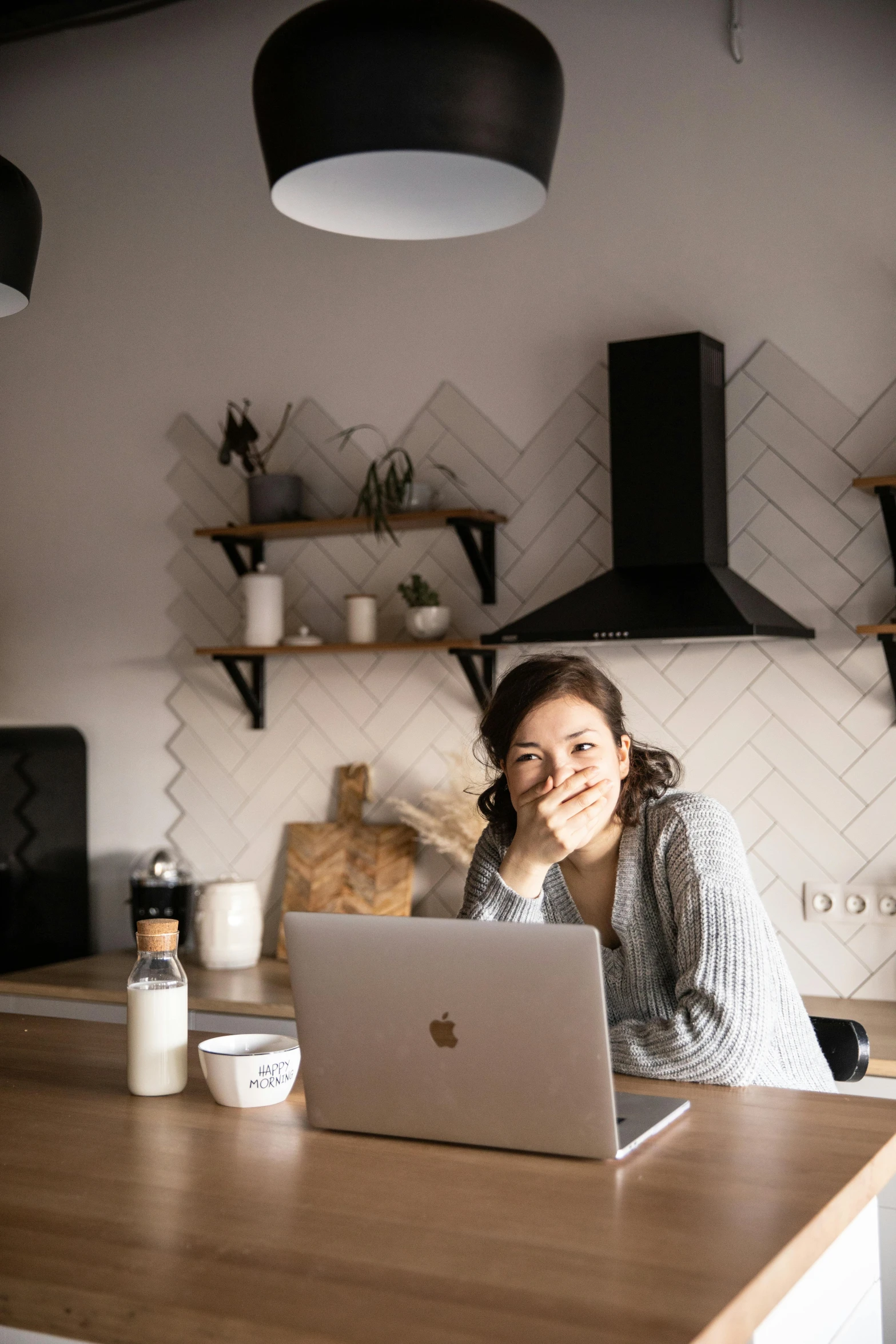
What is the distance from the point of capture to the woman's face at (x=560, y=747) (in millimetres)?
1952

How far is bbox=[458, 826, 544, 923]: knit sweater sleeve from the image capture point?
76.4 inches

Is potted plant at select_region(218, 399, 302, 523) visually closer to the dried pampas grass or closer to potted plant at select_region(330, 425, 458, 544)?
potted plant at select_region(330, 425, 458, 544)

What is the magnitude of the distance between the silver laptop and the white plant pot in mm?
1850

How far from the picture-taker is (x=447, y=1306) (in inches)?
37.4

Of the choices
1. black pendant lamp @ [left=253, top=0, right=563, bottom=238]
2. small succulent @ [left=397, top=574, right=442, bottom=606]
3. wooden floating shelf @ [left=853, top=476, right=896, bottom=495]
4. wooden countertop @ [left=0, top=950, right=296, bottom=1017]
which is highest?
black pendant lamp @ [left=253, top=0, right=563, bottom=238]

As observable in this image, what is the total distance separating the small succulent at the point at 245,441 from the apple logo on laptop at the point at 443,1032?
2.40 m

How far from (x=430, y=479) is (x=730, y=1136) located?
2.29 meters

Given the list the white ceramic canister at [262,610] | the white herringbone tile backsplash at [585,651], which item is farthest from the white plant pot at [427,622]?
the white ceramic canister at [262,610]

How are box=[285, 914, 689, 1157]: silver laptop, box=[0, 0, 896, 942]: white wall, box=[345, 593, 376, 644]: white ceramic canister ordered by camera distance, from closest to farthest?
box=[285, 914, 689, 1157]: silver laptop < box=[0, 0, 896, 942]: white wall < box=[345, 593, 376, 644]: white ceramic canister

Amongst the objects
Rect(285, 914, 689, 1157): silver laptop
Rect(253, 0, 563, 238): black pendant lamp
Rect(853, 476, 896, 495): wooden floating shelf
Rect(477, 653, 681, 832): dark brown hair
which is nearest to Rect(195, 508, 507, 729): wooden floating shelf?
Rect(853, 476, 896, 495): wooden floating shelf

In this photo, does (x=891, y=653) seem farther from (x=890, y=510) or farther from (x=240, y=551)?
(x=240, y=551)

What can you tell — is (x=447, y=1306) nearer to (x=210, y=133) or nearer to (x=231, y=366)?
(x=231, y=366)

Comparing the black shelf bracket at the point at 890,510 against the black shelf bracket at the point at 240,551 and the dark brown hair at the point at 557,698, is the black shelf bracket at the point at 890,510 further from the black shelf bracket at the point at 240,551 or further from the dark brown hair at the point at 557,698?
the black shelf bracket at the point at 240,551

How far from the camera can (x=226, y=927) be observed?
3287 mm
